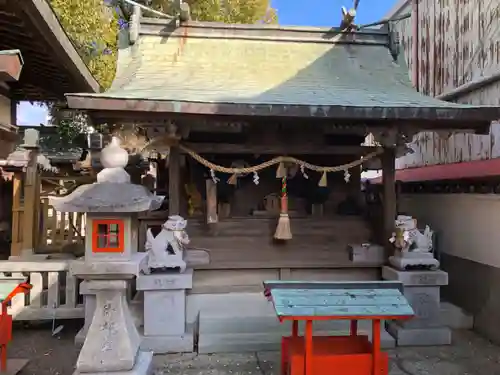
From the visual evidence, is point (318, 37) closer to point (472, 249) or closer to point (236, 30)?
point (236, 30)

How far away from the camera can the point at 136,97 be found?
5.34 m

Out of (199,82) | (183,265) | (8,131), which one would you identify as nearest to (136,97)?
(199,82)

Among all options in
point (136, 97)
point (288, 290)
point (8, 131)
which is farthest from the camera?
point (8, 131)

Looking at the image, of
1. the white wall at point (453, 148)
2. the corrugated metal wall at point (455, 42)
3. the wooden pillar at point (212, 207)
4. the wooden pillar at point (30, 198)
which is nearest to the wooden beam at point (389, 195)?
the white wall at point (453, 148)

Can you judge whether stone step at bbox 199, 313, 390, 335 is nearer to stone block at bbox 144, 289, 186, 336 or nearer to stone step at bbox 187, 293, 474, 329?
stone step at bbox 187, 293, 474, 329

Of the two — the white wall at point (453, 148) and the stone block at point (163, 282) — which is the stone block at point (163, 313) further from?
the white wall at point (453, 148)

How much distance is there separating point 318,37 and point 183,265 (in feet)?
17.0

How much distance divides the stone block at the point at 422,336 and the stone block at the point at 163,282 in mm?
2923

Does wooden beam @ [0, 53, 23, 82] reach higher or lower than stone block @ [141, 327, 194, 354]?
higher

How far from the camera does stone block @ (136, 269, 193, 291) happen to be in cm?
557

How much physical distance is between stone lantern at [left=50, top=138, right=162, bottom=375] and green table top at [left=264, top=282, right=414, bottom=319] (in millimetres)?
1464

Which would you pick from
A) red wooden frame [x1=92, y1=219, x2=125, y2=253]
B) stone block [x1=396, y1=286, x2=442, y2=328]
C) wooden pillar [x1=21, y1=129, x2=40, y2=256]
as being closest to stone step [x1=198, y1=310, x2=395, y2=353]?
stone block [x1=396, y1=286, x2=442, y2=328]

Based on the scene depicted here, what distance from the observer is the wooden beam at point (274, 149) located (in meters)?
6.56

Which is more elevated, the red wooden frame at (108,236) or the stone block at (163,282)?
the red wooden frame at (108,236)
